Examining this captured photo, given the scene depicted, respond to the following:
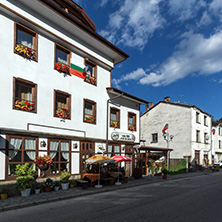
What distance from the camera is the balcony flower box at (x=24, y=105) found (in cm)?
1253

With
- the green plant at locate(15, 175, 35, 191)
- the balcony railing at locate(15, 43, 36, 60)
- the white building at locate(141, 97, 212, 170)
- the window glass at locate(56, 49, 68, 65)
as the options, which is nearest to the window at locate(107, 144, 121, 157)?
the window glass at locate(56, 49, 68, 65)

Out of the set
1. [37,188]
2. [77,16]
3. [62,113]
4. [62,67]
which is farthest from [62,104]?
[77,16]

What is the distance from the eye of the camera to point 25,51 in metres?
13.1

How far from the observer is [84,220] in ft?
24.7

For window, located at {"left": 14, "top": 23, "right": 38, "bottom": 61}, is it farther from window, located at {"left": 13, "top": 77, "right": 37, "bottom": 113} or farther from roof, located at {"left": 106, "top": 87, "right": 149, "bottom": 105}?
roof, located at {"left": 106, "top": 87, "right": 149, "bottom": 105}

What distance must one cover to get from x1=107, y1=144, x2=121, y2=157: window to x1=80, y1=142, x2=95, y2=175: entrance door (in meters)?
2.29

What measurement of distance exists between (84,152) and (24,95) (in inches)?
226

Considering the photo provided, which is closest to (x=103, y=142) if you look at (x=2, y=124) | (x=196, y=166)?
(x=2, y=124)

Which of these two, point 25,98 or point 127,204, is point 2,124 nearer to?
point 25,98

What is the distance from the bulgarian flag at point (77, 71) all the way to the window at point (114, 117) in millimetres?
4248

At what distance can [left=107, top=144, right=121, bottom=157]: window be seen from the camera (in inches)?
753

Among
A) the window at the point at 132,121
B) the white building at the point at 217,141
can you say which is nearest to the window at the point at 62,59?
the window at the point at 132,121

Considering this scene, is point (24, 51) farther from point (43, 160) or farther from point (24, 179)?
point (24, 179)

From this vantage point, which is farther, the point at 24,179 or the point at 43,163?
Answer: the point at 43,163
